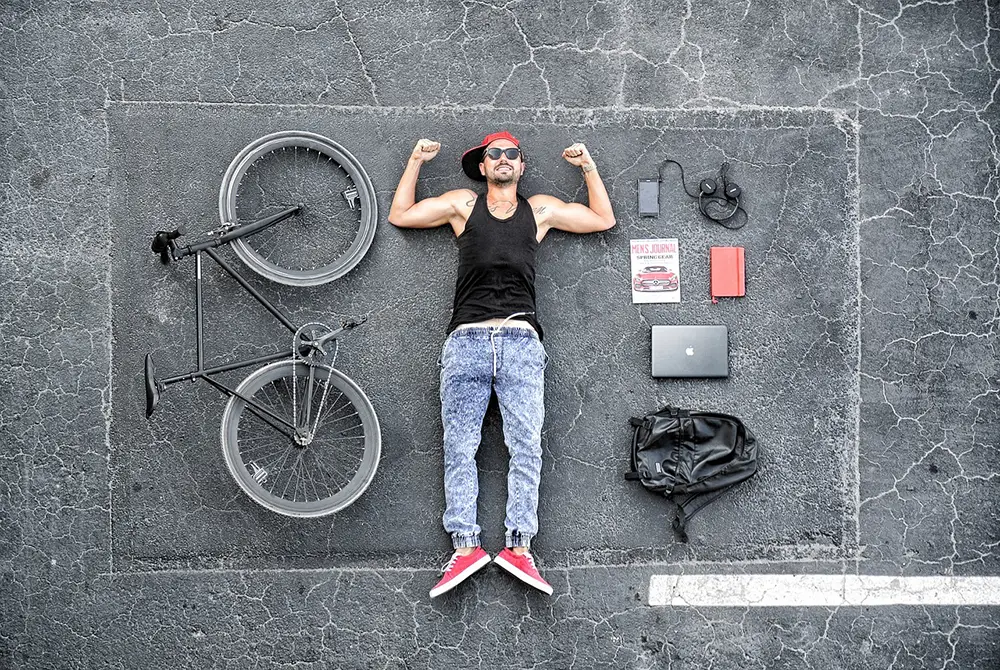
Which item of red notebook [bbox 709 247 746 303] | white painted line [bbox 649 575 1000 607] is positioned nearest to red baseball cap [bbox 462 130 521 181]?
red notebook [bbox 709 247 746 303]

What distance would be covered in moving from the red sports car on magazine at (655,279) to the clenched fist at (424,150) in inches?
55.5

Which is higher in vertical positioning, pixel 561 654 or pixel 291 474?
pixel 291 474

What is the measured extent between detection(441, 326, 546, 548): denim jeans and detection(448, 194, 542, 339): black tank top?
109 mm

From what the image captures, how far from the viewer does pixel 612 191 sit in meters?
5.23

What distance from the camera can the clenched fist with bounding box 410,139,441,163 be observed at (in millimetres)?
5027

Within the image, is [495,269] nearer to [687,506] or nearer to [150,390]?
[687,506]

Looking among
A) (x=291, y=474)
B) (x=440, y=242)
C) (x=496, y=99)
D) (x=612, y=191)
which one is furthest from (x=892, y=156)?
(x=291, y=474)

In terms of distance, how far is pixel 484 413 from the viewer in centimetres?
498

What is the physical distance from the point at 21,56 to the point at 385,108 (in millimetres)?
2172

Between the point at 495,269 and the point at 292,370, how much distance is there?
50.1 inches

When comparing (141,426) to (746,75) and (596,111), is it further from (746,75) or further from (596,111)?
(746,75)

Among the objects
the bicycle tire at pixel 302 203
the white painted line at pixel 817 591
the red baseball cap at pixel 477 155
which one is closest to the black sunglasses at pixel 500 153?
the red baseball cap at pixel 477 155

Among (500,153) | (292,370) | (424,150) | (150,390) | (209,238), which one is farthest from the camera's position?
(424,150)

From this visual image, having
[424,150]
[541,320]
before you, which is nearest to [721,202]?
[541,320]
